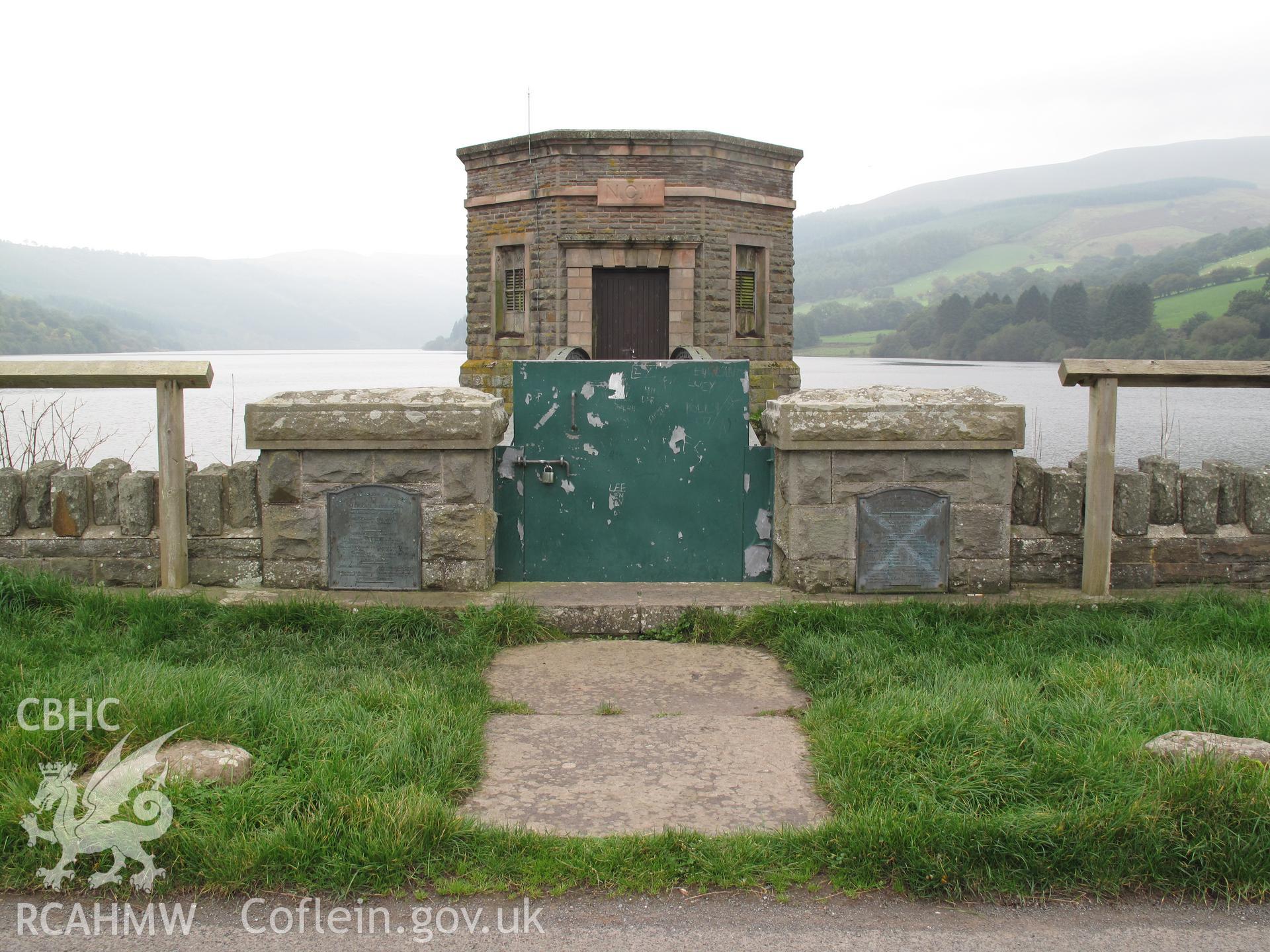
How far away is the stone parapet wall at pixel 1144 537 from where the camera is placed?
6367mm

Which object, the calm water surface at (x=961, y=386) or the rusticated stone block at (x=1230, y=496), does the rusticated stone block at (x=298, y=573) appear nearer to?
the calm water surface at (x=961, y=386)

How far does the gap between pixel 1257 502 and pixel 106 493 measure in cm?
730

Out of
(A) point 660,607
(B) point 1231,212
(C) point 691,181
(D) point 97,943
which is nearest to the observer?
(D) point 97,943

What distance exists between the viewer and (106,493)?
641 centimetres

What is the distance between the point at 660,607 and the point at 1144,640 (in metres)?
2.65

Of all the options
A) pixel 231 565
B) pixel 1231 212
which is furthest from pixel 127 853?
pixel 1231 212

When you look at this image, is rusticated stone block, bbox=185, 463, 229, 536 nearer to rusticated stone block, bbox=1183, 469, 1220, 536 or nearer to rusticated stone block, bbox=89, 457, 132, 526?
rusticated stone block, bbox=89, 457, 132, 526

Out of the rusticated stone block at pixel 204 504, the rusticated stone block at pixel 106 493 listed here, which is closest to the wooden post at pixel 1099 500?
the rusticated stone block at pixel 204 504

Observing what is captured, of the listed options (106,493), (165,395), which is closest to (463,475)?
(165,395)

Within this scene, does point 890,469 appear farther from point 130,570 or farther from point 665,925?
point 130,570

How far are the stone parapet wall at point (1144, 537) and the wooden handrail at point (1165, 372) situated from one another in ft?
1.72

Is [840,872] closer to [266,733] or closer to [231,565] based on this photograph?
[266,733]

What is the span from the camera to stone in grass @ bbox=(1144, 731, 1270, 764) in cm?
355

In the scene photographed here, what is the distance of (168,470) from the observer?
6.14m
